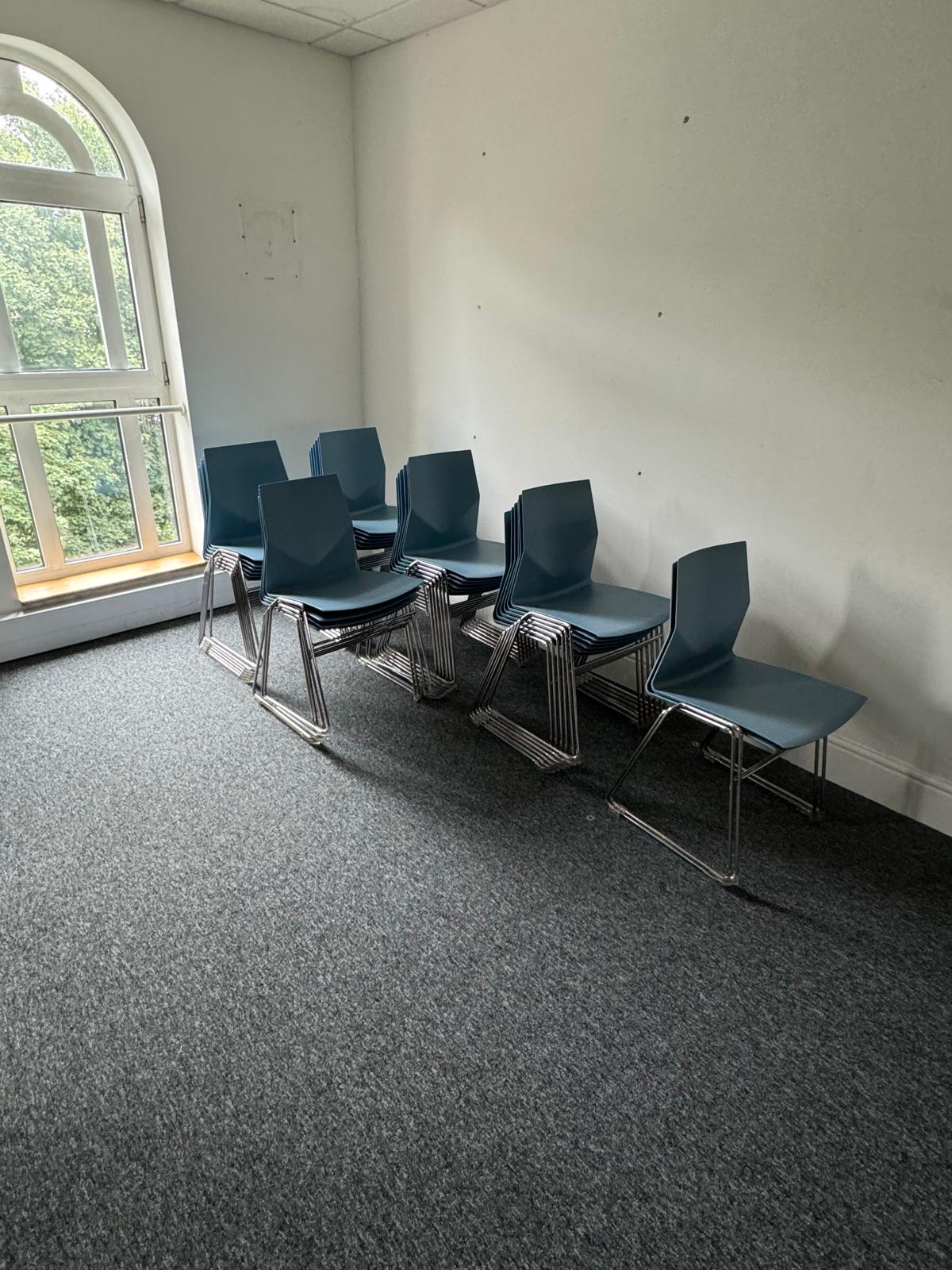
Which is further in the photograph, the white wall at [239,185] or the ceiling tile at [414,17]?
the white wall at [239,185]

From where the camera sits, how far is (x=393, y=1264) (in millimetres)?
1312

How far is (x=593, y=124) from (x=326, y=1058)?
11.1 ft

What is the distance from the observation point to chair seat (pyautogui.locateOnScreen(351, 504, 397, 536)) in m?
3.71

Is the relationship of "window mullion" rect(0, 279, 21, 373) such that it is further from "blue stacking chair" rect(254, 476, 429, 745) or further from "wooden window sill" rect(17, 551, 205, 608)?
"blue stacking chair" rect(254, 476, 429, 745)

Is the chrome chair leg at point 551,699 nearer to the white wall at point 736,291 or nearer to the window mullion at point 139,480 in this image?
the white wall at point 736,291

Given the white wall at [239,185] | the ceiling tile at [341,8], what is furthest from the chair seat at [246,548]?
the ceiling tile at [341,8]

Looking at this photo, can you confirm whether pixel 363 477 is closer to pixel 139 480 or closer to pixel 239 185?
pixel 139 480

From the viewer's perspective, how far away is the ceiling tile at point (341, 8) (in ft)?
10.4

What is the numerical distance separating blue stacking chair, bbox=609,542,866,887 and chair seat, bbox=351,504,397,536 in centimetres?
181

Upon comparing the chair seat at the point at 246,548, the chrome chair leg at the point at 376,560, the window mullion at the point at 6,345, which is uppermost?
the window mullion at the point at 6,345

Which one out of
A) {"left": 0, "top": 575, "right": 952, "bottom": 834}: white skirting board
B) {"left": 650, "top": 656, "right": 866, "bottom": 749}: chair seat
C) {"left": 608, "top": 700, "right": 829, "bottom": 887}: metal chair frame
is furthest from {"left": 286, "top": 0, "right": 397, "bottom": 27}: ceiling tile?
{"left": 608, "top": 700, "right": 829, "bottom": 887}: metal chair frame

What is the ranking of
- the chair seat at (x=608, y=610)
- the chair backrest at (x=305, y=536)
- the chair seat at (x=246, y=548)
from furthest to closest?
the chair seat at (x=246, y=548) → the chair backrest at (x=305, y=536) → the chair seat at (x=608, y=610)

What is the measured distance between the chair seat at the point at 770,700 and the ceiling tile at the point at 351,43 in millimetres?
3544

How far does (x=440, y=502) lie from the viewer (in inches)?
136
